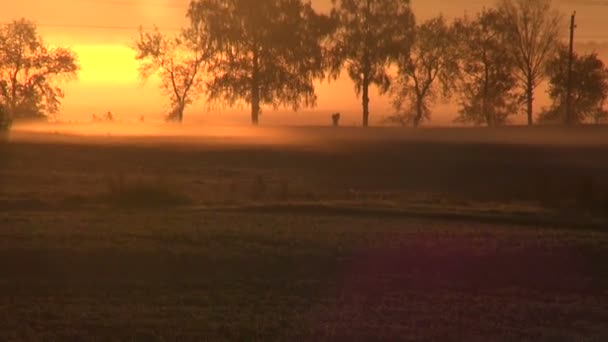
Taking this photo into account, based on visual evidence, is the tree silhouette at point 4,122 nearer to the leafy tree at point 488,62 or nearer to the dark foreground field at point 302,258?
the dark foreground field at point 302,258

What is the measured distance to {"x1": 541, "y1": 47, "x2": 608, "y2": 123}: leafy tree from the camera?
299 ft

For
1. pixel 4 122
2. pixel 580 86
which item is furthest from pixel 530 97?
pixel 4 122

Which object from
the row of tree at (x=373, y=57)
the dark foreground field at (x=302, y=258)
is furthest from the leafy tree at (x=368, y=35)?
the dark foreground field at (x=302, y=258)

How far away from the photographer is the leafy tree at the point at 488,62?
296 feet

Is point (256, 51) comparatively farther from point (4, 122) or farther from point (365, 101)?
point (4, 122)

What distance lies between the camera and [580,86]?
3698 inches

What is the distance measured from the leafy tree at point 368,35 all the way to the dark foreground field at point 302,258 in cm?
4388

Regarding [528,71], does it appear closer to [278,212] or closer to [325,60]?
[325,60]

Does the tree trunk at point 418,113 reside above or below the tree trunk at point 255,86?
below

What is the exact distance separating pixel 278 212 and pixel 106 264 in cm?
1017

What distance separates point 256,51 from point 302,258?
60519 mm

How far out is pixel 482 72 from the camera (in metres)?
91.9

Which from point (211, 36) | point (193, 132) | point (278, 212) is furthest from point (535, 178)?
point (211, 36)

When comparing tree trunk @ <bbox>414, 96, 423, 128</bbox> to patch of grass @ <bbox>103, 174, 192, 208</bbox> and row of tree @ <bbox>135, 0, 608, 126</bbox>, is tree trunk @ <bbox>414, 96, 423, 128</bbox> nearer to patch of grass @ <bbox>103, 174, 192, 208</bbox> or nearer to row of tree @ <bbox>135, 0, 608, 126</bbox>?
row of tree @ <bbox>135, 0, 608, 126</bbox>
